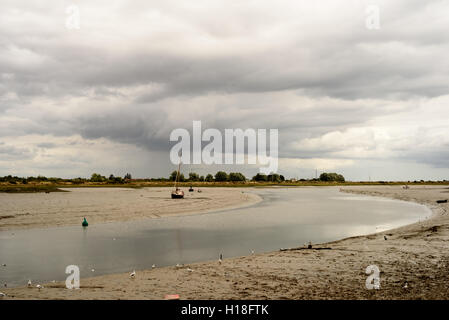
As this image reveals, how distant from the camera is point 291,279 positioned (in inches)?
663

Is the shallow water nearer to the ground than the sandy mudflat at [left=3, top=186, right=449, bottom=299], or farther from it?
nearer to the ground

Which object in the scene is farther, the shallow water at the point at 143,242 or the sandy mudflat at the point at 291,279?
the shallow water at the point at 143,242

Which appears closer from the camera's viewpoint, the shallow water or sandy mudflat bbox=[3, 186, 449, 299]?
sandy mudflat bbox=[3, 186, 449, 299]

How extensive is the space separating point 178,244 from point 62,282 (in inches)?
521

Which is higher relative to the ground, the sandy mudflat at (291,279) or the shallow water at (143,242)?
the sandy mudflat at (291,279)

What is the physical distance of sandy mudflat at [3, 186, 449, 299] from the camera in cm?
1441

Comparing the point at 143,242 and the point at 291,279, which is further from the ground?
the point at 291,279

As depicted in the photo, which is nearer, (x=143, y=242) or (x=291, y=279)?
(x=291, y=279)

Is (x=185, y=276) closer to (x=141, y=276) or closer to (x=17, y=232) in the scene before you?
(x=141, y=276)

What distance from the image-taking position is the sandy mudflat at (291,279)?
14406mm
